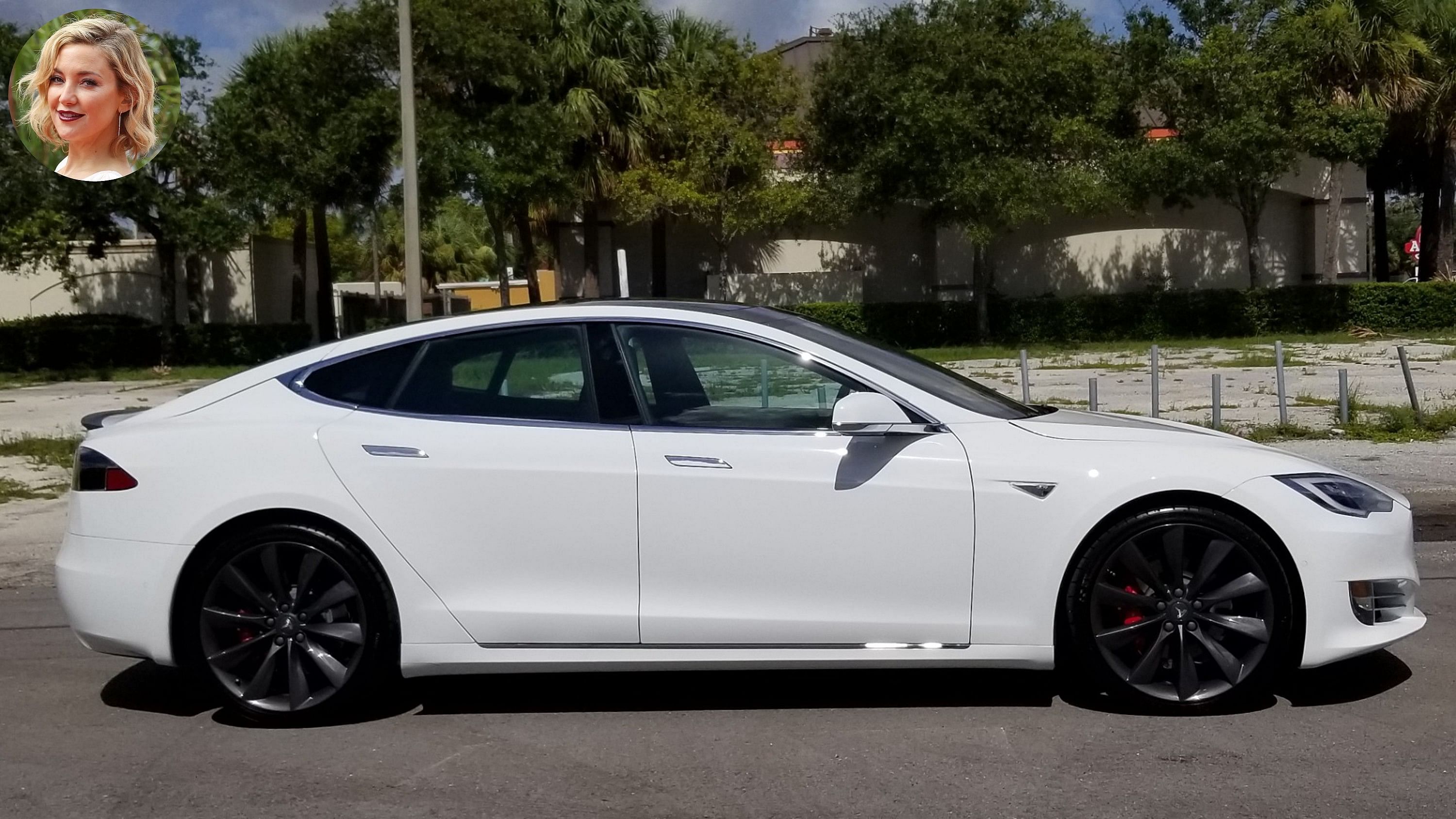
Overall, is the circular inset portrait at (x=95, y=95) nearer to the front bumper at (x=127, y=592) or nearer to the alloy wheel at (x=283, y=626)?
the front bumper at (x=127, y=592)

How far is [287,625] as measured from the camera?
15.9ft

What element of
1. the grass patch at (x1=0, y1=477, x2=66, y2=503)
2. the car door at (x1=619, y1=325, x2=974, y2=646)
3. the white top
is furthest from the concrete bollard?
the white top

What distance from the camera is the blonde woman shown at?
970 inches

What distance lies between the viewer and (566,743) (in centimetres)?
474

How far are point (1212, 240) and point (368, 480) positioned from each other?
3722 centimetres

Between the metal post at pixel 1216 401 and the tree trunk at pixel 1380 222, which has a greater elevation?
the tree trunk at pixel 1380 222

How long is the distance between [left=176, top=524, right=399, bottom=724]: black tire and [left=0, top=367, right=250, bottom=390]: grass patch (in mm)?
24860

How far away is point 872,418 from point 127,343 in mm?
31600

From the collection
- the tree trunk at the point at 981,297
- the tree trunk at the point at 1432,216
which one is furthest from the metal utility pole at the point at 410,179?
the tree trunk at the point at 1432,216

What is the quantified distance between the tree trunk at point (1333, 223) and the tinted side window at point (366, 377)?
110 ft

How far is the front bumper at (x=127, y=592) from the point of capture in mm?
4832

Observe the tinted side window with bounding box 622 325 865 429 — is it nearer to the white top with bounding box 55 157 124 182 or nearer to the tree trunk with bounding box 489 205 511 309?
the white top with bounding box 55 157 124 182

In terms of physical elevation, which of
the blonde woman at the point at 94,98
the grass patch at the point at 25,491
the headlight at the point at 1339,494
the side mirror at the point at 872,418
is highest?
the blonde woman at the point at 94,98

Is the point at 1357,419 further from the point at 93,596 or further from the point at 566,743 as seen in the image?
the point at 93,596
